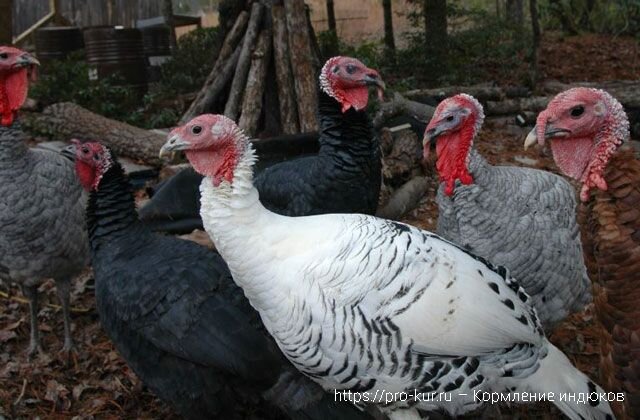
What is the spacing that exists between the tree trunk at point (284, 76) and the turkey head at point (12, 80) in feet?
9.95

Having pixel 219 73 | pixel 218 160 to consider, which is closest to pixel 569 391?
pixel 218 160

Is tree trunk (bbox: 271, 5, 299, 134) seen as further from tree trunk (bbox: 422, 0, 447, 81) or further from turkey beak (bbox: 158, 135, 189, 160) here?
tree trunk (bbox: 422, 0, 447, 81)

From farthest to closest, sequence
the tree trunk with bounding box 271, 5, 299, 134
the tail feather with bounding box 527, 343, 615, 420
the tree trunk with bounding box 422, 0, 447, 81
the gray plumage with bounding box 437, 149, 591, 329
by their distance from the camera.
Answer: the tree trunk with bounding box 422, 0, 447, 81
the tree trunk with bounding box 271, 5, 299, 134
the gray plumage with bounding box 437, 149, 591, 329
the tail feather with bounding box 527, 343, 615, 420

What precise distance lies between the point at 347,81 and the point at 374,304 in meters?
1.95

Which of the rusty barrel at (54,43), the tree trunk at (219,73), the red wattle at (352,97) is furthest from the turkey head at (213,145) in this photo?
the rusty barrel at (54,43)

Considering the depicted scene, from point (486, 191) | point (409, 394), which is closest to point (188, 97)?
point (486, 191)

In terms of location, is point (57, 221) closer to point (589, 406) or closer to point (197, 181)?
point (197, 181)

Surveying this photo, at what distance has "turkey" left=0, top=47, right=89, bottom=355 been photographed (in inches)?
153

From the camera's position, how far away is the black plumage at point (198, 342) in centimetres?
292

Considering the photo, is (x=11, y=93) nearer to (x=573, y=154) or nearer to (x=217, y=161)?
(x=217, y=161)

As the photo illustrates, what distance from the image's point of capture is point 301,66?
673 cm

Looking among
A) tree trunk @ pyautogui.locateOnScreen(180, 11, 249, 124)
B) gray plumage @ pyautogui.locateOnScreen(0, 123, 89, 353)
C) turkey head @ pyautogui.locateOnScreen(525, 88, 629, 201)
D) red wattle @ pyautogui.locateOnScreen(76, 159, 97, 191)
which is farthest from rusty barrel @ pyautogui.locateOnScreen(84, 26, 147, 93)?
turkey head @ pyautogui.locateOnScreen(525, 88, 629, 201)

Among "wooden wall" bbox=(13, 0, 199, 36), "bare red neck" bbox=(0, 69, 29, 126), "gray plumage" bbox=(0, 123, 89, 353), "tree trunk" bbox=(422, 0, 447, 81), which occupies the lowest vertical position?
"gray plumage" bbox=(0, 123, 89, 353)

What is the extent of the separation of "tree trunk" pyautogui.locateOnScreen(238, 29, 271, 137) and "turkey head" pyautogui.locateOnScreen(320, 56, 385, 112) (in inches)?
118
